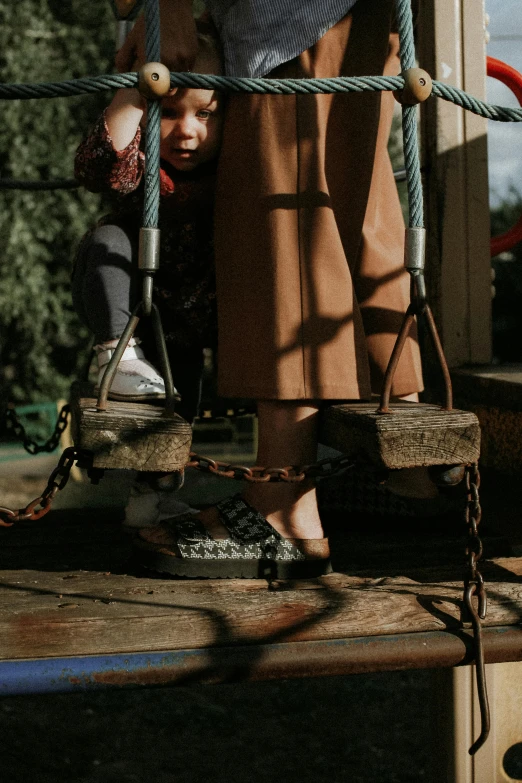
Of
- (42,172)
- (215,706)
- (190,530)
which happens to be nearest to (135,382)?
(190,530)

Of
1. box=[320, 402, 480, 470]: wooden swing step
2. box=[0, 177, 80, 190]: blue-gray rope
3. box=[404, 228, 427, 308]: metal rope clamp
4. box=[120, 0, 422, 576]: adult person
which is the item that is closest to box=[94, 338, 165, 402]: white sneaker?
box=[120, 0, 422, 576]: adult person

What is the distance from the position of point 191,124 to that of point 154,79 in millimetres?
319

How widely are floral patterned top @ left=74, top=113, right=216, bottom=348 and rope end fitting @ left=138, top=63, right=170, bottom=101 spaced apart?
1.03 feet

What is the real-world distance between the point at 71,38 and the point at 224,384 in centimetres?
597

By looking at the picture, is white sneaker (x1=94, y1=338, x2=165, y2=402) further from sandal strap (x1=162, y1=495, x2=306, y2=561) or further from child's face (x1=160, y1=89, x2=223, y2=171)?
child's face (x1=160, y1=89, x2=223, y2=171)

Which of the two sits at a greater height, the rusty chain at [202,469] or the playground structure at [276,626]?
the rusty chain at [202,469]

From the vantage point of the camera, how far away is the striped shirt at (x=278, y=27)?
1636 millimetres

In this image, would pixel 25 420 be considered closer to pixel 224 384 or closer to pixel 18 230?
pixel 18 230

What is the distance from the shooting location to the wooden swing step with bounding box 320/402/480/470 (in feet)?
4.57

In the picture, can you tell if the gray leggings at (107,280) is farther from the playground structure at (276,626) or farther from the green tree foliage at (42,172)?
the green tree foliage at (42,172)

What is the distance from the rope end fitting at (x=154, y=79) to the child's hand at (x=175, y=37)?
0.56 feet

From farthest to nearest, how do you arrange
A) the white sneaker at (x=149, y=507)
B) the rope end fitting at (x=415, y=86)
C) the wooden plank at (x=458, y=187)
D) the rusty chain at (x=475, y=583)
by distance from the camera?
the wooden plank at (x=458, y=187) < the white sneaker at (x=149, y=507) < the rope end fitting at (x=415, y=86) < the rusty chain at (x=475, y=583)

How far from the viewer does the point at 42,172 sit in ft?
22.9

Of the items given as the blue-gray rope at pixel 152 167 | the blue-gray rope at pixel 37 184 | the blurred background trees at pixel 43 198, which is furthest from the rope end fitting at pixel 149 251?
the blurred background trees at pixel 43 198
